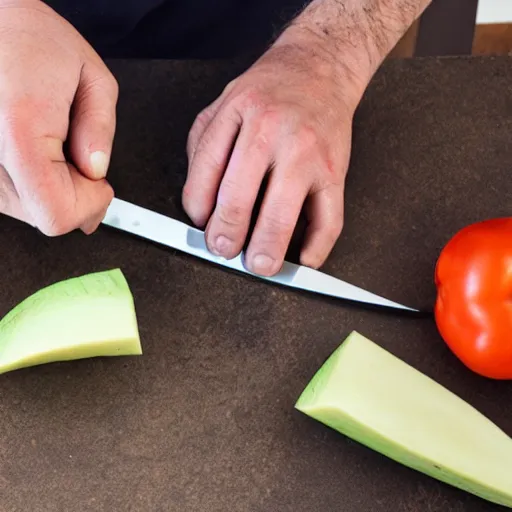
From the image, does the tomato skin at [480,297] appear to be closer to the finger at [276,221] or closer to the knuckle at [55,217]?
the finger at [276,221]

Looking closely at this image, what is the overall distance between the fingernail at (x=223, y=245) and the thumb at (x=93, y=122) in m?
0.20

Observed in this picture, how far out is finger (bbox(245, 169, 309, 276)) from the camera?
0.98m

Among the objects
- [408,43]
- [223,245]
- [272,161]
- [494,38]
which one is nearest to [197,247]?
[223,245]

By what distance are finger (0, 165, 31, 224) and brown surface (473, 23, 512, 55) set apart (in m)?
1.20

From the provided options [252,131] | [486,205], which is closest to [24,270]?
[252,131]

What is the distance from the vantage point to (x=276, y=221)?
0.98m

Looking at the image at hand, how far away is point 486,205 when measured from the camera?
1.09 metres

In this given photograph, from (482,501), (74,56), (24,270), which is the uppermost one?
(74,56)

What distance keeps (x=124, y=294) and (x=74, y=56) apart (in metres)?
0.30

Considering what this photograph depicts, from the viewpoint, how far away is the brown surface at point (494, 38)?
171 cm

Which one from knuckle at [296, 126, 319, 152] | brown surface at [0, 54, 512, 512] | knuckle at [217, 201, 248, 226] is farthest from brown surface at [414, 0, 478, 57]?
knuckle at [217, 201, 248, 226]

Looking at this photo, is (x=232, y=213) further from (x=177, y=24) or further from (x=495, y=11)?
(x=495, y=11)

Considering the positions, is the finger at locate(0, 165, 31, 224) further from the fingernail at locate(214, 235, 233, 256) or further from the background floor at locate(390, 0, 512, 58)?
the background floor at locate(390, 0, 512, 58)

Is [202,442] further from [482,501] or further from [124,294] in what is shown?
[482,501]
